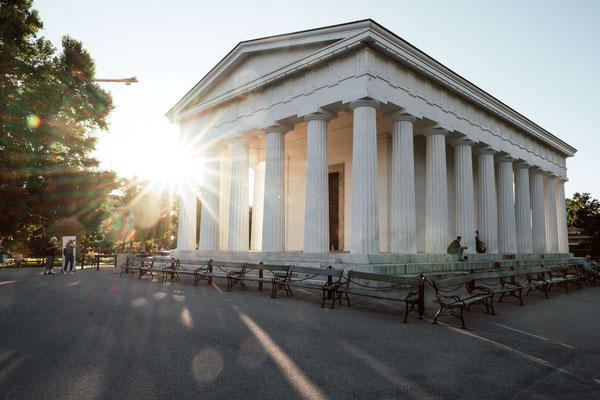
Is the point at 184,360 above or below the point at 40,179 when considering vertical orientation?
below

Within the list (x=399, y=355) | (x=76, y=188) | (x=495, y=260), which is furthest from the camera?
(x=76, y=188)

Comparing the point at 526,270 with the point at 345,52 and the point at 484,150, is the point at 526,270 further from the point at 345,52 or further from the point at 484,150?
the point at 484,150

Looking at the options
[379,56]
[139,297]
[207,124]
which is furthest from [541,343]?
[207,124]

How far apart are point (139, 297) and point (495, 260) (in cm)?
1745

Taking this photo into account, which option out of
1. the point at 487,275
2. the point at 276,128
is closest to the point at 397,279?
the point at 487,275

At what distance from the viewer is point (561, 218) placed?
28.5 metres

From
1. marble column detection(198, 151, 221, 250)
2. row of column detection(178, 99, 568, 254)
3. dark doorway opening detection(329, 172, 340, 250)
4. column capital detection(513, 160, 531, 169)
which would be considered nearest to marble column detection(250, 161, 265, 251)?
marble column detection(198, 151, 221, 250)

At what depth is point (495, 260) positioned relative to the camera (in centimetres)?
1889

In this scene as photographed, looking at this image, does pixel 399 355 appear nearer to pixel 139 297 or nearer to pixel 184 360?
pixel 184 360

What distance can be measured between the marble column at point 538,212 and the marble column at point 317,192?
61.6ft

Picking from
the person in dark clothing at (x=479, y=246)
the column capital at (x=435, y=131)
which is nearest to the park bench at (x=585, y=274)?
the person in dark clothing at (x=479, y=246)

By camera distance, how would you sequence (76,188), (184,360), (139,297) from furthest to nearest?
(76,188) < (139,297) < (184,360)

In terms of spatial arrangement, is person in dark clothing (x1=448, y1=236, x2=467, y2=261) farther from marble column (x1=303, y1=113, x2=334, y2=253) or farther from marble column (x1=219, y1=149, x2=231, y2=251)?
marble column (x1=219, y1=149, x2=231, y2=251)

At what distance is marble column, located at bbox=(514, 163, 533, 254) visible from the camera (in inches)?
919
